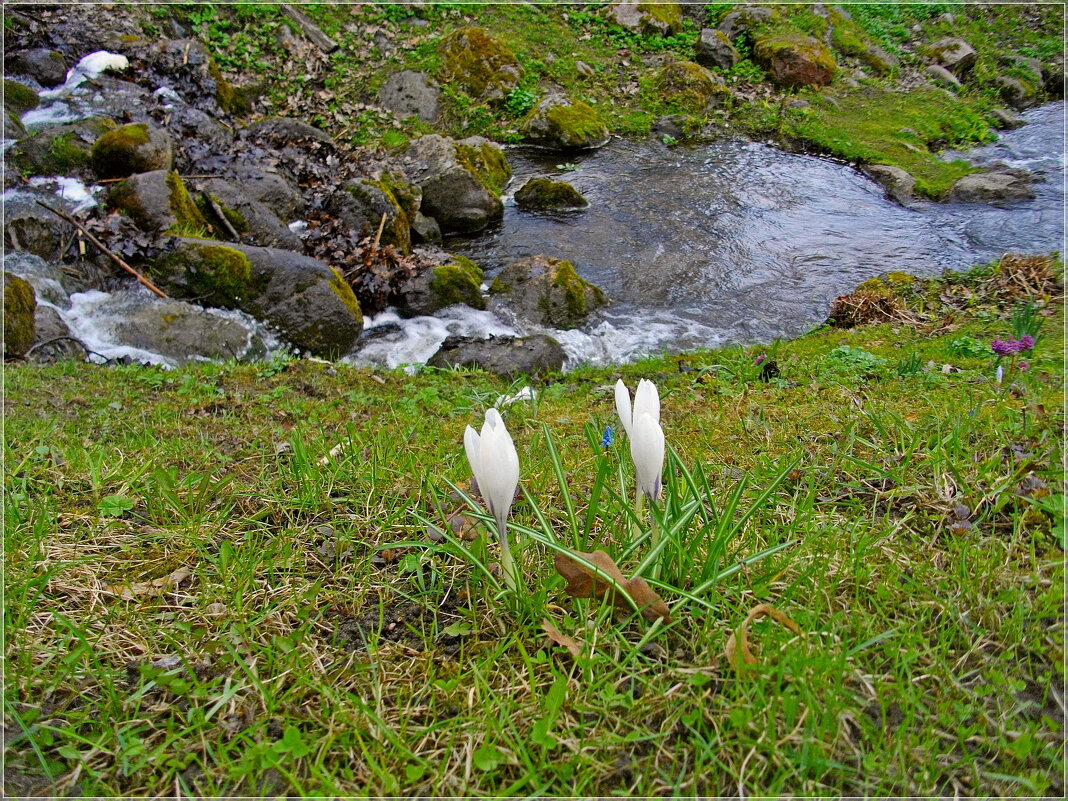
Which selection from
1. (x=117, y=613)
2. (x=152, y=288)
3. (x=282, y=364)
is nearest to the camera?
(x=117, y=613)

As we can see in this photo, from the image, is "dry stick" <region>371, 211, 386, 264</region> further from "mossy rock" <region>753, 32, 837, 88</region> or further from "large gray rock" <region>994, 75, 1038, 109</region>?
"large gray rock" <region>994, 75, 1038, 109</region>

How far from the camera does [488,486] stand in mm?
1619

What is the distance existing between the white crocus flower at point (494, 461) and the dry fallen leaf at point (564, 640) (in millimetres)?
293

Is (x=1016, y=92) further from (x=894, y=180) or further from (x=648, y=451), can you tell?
(x=648, y=451)

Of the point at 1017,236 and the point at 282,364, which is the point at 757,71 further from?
the point at 282,364

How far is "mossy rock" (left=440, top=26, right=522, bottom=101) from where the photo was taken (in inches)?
536

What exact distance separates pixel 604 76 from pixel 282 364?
12.1 m

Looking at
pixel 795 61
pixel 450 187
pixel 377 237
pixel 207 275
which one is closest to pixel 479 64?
pixel 450 187

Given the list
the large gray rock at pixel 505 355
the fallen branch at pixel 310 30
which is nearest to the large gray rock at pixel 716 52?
the fallen branch at pixel 310 30

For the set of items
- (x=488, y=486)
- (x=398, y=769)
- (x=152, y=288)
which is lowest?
(x=152, y=288)

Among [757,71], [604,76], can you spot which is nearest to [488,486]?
[604,76]

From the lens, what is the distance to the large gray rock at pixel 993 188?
10477 millimetres

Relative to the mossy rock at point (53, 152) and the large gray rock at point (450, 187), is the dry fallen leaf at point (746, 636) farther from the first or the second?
the large gray rock at point (450, 187)

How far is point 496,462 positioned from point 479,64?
14047 mm
